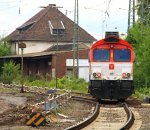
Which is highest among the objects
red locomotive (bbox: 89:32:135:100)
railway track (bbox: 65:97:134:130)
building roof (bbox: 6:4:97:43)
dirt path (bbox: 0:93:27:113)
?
building roof (bbox: 6:4:97:43)

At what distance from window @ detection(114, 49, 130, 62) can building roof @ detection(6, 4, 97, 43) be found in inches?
1925

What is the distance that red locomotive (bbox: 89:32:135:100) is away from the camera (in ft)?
84.8

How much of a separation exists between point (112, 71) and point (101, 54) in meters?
1.10

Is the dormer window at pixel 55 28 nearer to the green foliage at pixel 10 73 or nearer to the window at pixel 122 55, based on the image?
the green foliage at pixel 10 73

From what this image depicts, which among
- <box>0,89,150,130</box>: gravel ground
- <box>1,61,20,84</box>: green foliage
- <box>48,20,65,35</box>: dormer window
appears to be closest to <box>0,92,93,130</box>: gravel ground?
<box>0,89,150,130</box>: gravel ground

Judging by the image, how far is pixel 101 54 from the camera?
1043 inches

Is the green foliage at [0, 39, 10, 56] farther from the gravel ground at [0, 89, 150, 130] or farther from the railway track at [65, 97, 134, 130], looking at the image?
the railway track at [65, 97, 134, 130]

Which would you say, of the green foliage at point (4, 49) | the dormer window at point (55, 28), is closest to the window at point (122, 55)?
the dormer window at point (55, 28)

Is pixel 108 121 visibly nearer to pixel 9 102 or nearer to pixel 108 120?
pixel 108 120

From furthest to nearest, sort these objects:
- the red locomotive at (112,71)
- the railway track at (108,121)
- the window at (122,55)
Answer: the window at (122,55) < the red locomotive at (112,71) < the railway track at (108,121)

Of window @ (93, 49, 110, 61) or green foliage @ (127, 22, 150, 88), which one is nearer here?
window @ (93, 49, 110, 61)

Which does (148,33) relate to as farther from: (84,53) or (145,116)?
(84,53)

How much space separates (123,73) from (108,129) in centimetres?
1086

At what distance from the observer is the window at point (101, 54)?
26375mm
